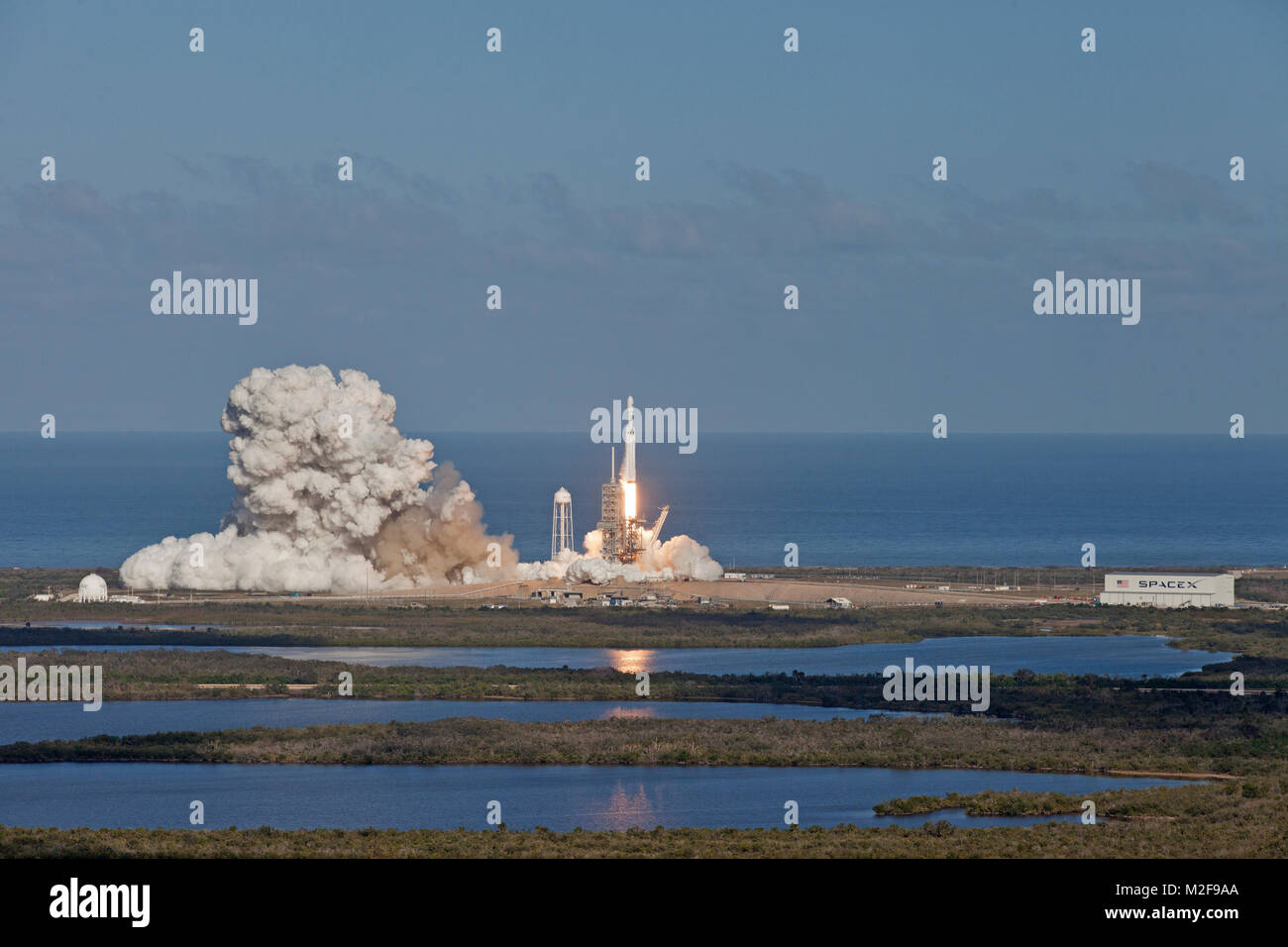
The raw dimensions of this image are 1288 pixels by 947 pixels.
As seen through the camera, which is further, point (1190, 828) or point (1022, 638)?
point (1022, 638)

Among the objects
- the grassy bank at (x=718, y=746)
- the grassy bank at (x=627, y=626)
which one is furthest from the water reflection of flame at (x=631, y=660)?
the grassy bank at (x=718, y=746)

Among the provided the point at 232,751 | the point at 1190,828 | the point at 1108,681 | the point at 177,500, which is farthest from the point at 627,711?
the point at 177,500

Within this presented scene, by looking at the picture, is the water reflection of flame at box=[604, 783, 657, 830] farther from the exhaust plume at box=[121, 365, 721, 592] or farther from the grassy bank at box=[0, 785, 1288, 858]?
the exhaust plume at box=[121, 365, 721, 592]

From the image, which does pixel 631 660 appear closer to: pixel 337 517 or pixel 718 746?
pixel 718 746

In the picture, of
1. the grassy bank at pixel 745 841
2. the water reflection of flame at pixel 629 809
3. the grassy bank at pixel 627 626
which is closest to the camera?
the grassy bank at pixel 745 841

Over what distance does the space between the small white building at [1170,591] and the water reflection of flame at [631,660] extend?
26255 millimetres

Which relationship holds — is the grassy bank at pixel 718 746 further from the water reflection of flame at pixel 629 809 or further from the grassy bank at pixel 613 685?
the grassy bank at pixel 613 685

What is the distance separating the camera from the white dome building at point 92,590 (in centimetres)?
8112

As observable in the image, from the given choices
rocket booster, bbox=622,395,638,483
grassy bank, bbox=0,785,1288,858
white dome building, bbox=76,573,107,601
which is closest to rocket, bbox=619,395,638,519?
rocket booster, bbox=622,395,638,483

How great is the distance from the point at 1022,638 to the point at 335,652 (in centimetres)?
2762
